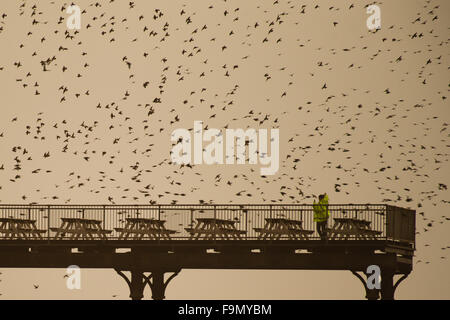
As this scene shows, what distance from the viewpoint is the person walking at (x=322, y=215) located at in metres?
49.5

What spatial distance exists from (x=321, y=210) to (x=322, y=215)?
30cm

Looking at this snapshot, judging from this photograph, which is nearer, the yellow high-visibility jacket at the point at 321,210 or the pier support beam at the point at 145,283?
the yellow high-visibility jacket at the point at 321,210

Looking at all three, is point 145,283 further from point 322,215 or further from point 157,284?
point 322,215

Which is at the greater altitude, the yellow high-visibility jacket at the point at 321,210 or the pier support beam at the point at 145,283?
the yellow high-visibility jacket at the point at 321,210

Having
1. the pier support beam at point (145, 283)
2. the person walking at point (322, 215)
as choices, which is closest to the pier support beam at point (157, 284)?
the pier support beam at point (145, 283)

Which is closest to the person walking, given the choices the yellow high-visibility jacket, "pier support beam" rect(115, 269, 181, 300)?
the yellow high-visibility jacket

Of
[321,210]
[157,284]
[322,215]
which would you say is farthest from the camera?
[157,284]

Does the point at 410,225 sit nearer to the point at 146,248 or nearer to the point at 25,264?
the point at 146,248

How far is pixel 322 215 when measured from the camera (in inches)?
1977

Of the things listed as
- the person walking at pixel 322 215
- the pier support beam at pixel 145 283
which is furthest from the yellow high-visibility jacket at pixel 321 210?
the pier support beam at pixel 145 283

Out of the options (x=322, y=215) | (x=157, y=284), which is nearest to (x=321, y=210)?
→ (x=322, y=215)

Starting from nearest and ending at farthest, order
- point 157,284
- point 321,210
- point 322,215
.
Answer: point 321,210
point 322,215
point 157,284

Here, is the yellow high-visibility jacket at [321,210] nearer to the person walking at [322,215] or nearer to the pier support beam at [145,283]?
the person walking at [322,215]
